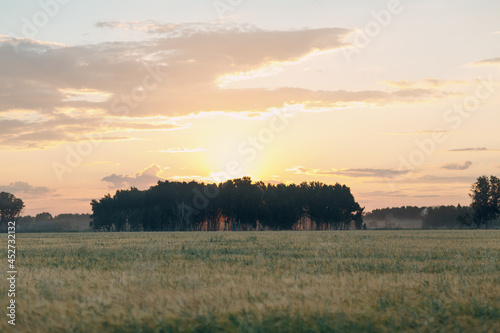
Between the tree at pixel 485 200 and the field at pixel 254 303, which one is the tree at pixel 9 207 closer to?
the tree at pixel 485 200

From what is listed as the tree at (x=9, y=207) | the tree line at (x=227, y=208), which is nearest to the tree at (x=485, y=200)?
the tree line at (x=227, y=208)

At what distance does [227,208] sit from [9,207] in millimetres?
83480

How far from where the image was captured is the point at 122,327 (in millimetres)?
10305

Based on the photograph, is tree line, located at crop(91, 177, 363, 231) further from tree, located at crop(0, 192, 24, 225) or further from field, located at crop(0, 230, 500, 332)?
field, located at crop(0, 230, 500, 332)

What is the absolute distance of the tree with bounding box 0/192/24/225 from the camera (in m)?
188

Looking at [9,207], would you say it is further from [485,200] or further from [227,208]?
[485,200]

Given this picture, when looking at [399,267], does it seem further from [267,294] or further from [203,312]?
[203,312]

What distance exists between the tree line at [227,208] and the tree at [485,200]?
36.6 meters

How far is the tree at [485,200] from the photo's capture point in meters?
164

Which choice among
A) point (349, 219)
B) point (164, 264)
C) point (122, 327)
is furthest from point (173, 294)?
point (349, 219)

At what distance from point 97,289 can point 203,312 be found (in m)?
4.48

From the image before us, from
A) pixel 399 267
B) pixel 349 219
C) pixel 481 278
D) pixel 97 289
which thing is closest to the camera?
pixel 97 289

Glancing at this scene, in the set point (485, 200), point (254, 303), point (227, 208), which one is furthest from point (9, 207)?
point (254, 303)

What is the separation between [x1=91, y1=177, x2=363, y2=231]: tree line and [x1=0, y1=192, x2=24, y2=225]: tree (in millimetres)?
30643
